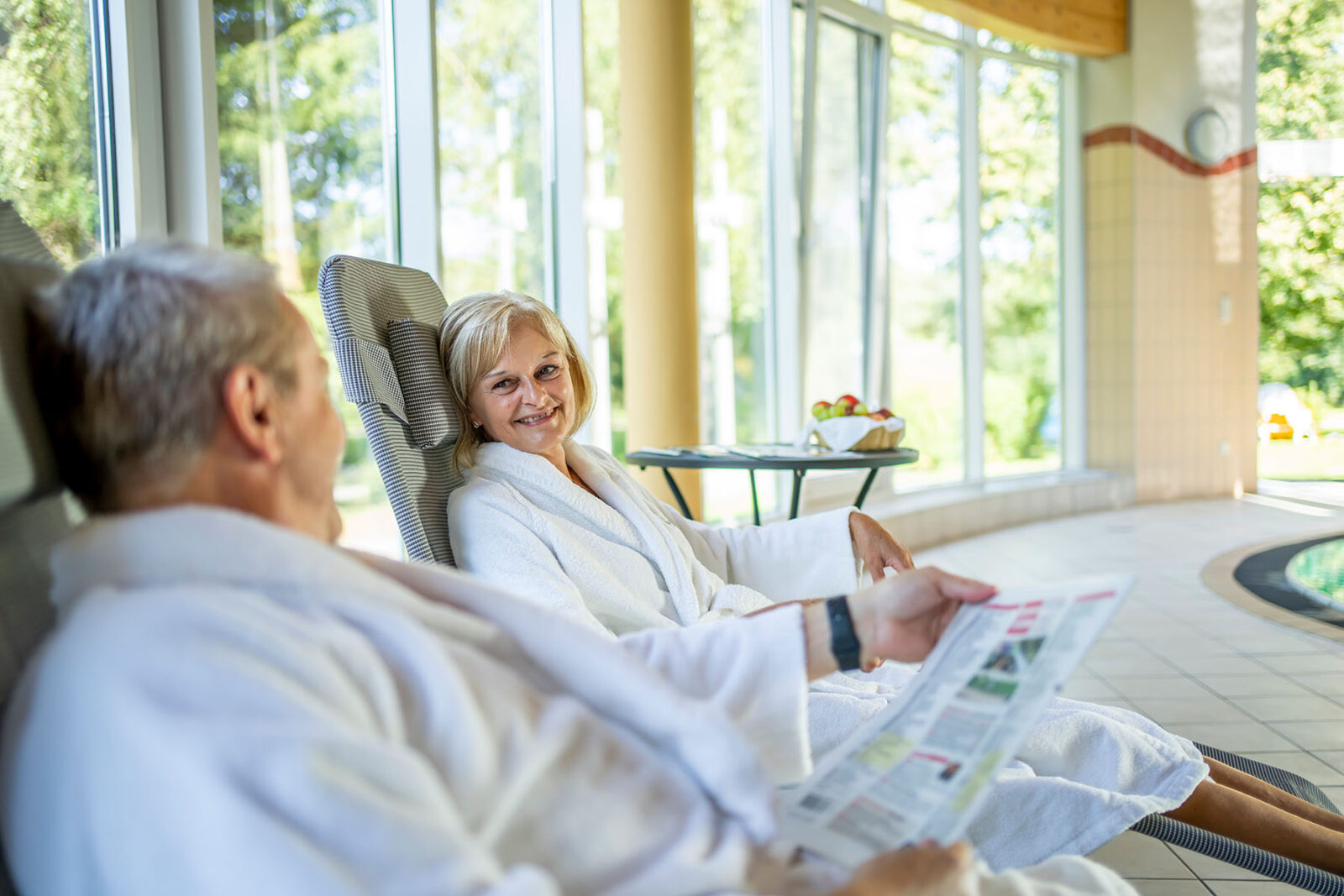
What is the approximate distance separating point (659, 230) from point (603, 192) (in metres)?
0.39

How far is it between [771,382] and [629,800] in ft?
15.1

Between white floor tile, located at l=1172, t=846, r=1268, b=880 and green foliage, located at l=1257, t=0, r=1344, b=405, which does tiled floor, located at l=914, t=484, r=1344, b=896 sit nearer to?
white floor tile, located at l=1172, t=846, r=1268, b=880

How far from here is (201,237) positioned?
2287 mm

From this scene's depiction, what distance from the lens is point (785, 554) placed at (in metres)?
2.02

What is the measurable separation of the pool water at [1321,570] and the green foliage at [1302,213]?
346 cm

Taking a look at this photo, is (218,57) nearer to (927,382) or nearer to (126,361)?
(126,361)

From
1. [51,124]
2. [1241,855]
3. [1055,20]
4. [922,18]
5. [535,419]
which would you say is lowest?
[1241,855]

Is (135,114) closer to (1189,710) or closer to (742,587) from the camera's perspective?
(742,587)

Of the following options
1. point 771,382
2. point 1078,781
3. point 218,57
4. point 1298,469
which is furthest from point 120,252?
point 1298,469

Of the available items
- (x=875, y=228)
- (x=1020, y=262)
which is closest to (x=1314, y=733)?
(x=875, y=228)

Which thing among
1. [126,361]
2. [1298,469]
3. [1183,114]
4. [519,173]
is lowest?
[1298,469]

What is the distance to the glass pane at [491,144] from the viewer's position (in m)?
3.34

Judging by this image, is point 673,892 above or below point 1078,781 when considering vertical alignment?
above

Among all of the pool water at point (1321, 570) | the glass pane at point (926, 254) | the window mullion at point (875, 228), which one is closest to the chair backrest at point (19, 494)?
the pool water at point (1321, 570)
